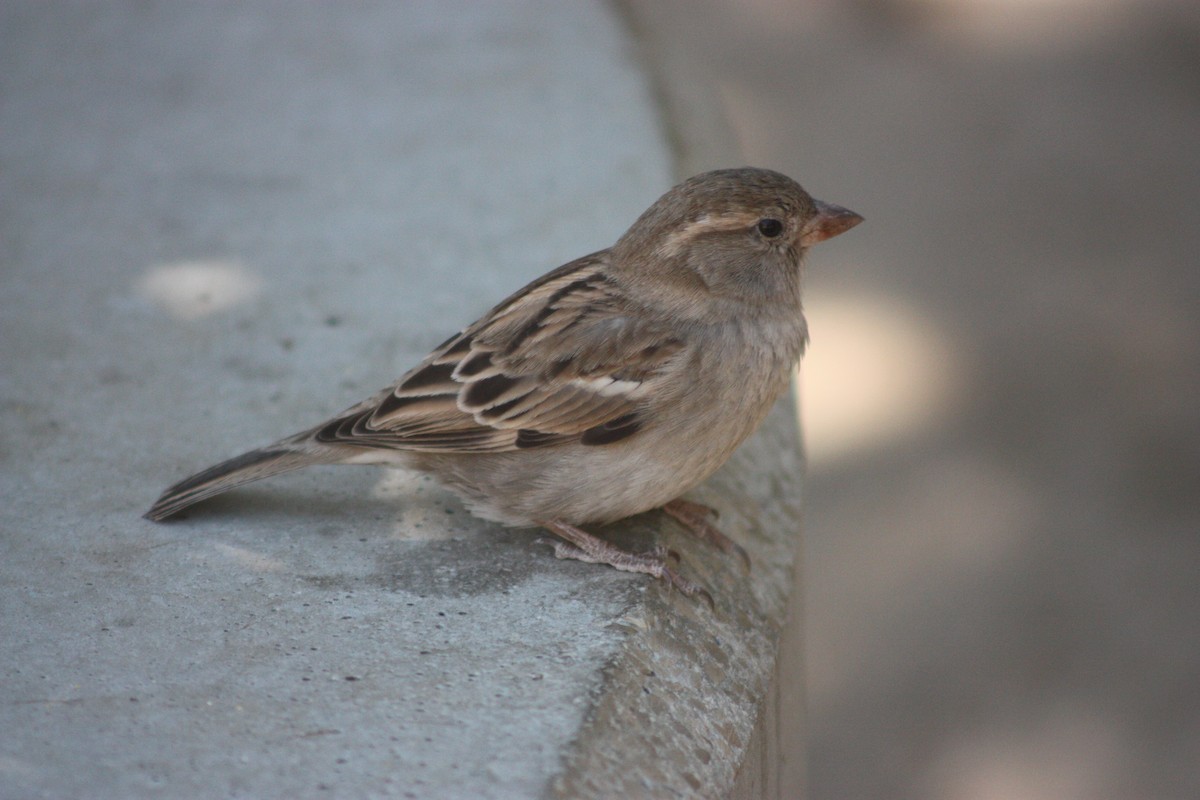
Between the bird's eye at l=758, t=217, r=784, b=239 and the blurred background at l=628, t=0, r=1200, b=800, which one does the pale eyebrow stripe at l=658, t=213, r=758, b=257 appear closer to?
the bird's eye at l=758, t=217, r=784, b=239

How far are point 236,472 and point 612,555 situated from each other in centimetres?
100

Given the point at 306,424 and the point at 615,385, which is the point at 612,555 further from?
the point at 306,424

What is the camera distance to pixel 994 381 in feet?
23.2

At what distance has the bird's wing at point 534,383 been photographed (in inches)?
128

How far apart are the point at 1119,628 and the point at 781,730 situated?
337 centimetres

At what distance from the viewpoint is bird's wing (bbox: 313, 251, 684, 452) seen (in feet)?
10.6

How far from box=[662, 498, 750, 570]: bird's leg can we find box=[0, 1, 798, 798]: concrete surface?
9 centimetres

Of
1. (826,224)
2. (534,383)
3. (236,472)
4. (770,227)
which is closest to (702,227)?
(770,227)

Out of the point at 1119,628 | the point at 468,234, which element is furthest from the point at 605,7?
the point at 1119,628

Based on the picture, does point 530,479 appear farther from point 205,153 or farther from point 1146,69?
point 1146,69

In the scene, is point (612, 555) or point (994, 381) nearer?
point (612, 555)

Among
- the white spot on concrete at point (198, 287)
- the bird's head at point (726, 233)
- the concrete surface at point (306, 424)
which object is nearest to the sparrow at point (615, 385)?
the bird's head at point (726, 233)

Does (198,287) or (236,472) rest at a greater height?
(198,287)

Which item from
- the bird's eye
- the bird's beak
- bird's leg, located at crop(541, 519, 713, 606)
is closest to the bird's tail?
bird's leg, located at crop(541, 519, 713, 606)
